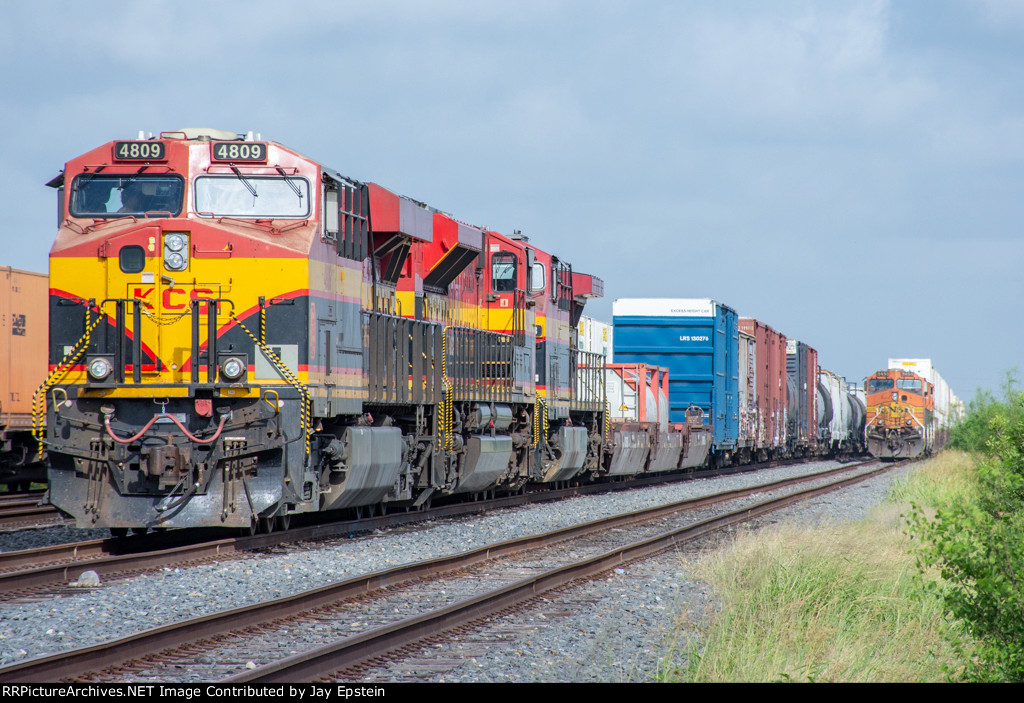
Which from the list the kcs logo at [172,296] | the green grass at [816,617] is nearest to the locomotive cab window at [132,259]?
the kcs logo at [172,296]

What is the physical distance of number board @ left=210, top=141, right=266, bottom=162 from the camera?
11.8 meters

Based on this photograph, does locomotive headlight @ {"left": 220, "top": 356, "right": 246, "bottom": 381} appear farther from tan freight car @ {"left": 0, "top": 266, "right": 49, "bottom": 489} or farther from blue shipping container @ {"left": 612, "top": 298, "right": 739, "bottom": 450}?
blue shipping container @ {"left": 612, "top": 298, "right": 739, "bottom": 450}

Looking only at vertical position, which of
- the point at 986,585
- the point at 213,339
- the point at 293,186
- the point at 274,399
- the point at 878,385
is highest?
the point at 293,186

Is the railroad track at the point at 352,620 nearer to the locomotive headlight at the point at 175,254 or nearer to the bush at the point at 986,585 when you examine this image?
the bush at the point at 986,585

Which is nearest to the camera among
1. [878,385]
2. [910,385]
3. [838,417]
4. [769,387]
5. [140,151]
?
[140,151]

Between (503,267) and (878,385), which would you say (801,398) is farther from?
(503,267)

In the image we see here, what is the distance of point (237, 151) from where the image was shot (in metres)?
11.8

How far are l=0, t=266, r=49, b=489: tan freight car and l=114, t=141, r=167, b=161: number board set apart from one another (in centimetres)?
748

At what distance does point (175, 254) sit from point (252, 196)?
1.02 m

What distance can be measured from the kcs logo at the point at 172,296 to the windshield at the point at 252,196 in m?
0.85

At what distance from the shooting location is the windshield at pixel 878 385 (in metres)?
47.2

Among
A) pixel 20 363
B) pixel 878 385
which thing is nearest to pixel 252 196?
pixel 20 363

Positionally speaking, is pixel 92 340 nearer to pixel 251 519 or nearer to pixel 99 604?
pixel 251 519
